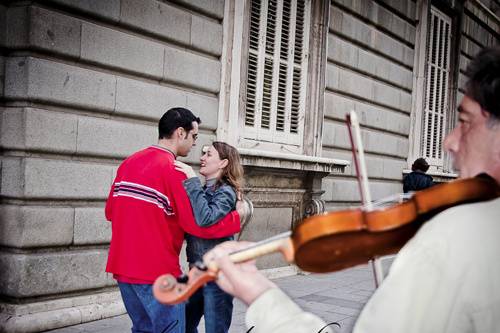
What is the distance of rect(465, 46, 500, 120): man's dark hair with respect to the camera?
1.34 meters

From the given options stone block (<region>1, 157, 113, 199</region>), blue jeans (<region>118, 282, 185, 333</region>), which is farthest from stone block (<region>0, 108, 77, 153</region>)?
blue jeans (<region>118, 282, 185, 333</region>)

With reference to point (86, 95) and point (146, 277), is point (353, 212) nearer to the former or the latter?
point (146, 277)

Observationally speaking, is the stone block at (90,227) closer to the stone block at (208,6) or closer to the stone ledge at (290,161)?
the stone ledge at (290,161)

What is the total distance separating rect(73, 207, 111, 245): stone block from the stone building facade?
0.04ft

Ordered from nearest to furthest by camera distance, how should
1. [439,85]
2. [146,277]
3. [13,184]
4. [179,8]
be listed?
[146,277]
[13,184]
[179,8]
[439,85]

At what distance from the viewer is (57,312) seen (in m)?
5.11

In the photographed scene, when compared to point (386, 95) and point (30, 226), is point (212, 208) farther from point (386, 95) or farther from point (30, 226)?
point (386, 95)

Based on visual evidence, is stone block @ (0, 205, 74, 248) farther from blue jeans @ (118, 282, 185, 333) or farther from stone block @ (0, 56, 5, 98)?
blue jeans @ (118, 282, 185, 333)

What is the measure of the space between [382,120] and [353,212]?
30.7 feet

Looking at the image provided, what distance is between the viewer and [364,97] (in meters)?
9.98

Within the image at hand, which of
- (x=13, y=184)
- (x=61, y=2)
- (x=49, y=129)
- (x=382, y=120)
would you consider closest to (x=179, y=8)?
(x=61, y=2)

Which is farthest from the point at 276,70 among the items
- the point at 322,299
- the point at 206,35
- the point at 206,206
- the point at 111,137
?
the point at 206,206

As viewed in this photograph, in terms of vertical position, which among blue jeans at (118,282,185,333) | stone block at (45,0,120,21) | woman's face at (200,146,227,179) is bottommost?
blue jeans at (118,282,185,333)

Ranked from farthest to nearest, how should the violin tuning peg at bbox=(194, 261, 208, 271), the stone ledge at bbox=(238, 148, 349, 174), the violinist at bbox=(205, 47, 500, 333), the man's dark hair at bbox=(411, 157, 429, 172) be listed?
the man's dark hair at bbox=(411, 157, 429, 172), the stone ledge at bbox=(238, 148, 349, 174), the violin tuning peg at bbox=(194, 261, 208, 271), the violinist at bbox=(205, 47, 500, 333)
